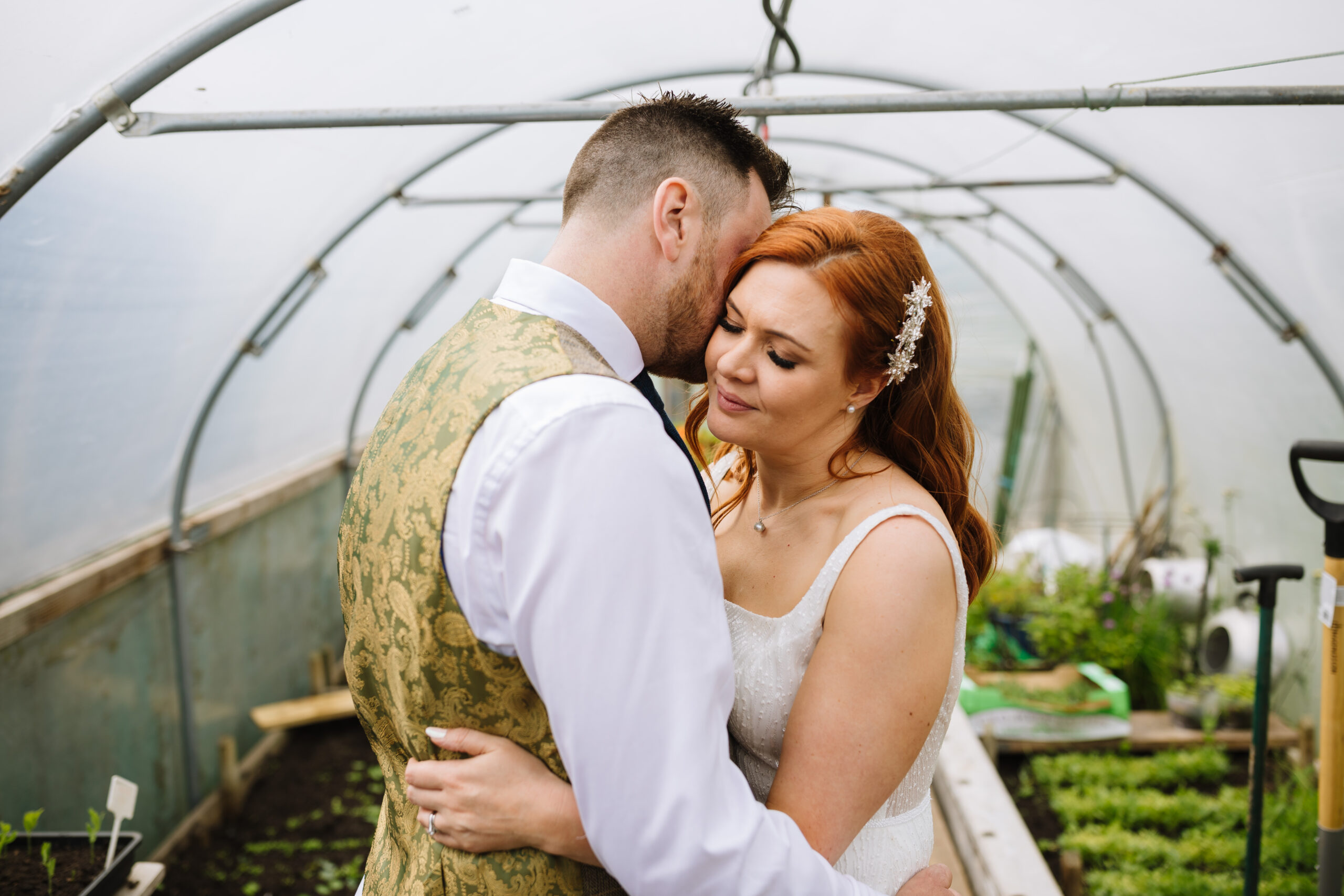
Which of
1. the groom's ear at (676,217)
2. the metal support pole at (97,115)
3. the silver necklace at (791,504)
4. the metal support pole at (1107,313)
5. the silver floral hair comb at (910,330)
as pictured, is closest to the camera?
the groom's ear at (676,217)

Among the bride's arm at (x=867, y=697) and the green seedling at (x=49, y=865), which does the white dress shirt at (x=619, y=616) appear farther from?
the green seedling at (x=49, y=865)

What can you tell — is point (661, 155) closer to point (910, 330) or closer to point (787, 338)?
point (787, 338)

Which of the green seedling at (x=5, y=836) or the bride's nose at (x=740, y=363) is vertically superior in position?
the bride's nose at (x=740, y=363)

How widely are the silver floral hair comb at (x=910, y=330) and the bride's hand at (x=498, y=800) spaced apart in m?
1.05

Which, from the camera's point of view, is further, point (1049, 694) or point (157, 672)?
point (1049, 694)

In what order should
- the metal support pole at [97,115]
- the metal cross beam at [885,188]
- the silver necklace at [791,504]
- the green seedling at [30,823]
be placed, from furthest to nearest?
the metal cross beam at [885,188]
the green seedling at [30,823]
the metal support pole at [97,115]
the silver necklace at [791,504]

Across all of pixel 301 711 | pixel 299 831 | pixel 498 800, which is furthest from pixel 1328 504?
pixel 301 711

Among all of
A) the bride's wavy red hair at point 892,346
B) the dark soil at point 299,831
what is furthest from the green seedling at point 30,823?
the bride's wavy red hair at point 892,346

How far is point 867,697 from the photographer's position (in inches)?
58.8

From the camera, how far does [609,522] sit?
3.54 ft

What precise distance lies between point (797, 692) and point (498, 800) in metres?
0.63

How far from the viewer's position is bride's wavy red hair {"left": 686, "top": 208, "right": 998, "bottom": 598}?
1.68 metres

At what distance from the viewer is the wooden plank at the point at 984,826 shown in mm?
2811

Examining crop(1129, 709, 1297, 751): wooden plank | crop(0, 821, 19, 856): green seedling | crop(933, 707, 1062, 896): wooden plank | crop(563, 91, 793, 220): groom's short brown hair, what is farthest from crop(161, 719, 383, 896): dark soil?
crop(1129, 709, 1297, 751): wooden plank
